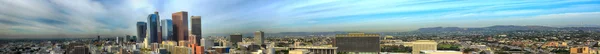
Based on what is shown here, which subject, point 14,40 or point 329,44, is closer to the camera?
point 14,40

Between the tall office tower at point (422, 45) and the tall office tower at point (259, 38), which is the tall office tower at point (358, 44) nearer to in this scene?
the tall office tower at point (422, 45)

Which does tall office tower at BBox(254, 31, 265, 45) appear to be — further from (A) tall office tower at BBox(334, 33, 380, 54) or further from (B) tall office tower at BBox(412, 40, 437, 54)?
(B) tall office tower at BBox(412, 40, 437, 54)

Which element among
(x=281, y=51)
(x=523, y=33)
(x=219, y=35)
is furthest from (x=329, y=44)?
(x=523, y=33)

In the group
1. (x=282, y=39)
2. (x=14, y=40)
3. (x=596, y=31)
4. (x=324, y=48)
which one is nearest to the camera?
(x=596, y=31)

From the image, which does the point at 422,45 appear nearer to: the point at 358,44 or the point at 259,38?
the point at 358,44

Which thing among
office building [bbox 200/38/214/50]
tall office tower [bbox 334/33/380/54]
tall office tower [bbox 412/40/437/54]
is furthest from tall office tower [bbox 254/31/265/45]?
tall office tower [bbox 412/40/437/54]

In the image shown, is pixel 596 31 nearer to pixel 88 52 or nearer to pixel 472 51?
pixel 472 51

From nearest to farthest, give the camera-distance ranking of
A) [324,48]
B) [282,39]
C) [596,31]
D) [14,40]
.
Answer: [596,31] → [14,40] → [282,39] → [324,48]

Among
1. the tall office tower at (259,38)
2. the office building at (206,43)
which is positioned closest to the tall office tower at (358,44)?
the tall office tower at (259,38)
